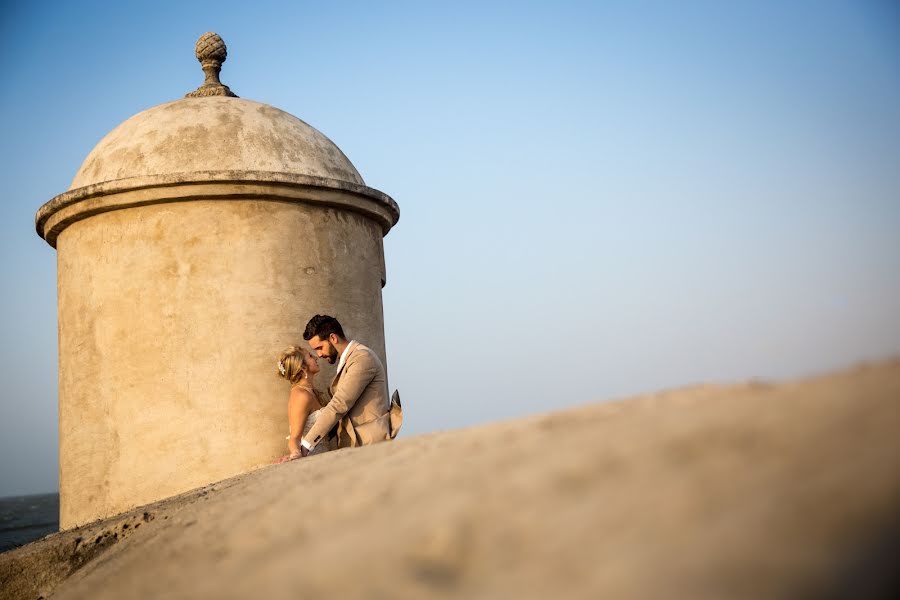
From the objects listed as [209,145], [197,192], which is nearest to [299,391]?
[197,192]

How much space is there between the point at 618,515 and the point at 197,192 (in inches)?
246

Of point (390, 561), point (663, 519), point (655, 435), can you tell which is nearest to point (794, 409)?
point (655, 435)

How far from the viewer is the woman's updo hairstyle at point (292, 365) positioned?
23.5 ft

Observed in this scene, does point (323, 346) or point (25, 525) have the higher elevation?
point (323, 346)

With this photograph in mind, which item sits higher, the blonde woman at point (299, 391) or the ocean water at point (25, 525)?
the blonde woman at point (299, 391)

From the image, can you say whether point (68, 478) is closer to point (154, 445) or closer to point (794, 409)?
point (154, 445)

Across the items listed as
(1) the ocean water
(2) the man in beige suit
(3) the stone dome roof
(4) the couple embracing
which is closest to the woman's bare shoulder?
(4) the couple embracing

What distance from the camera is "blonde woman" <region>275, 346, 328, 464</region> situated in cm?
688

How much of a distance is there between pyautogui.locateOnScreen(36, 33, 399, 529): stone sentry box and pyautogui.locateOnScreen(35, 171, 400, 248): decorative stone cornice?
0.01 meters

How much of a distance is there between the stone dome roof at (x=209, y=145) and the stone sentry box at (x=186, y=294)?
0.06 feet

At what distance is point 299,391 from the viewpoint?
23.0 ft

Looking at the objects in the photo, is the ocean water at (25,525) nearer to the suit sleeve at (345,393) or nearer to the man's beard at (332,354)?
the suit sleeve at (345,393)

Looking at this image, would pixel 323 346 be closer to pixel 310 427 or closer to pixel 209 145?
pixel 310 427

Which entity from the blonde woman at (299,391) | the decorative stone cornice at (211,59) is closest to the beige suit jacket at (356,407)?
the blonde woman at (299,391)
